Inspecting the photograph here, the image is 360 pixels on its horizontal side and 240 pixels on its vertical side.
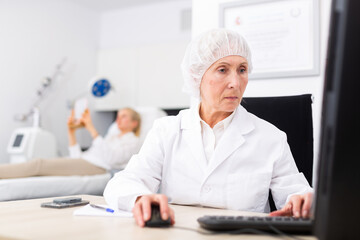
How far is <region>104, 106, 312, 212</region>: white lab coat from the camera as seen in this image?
4.10ft

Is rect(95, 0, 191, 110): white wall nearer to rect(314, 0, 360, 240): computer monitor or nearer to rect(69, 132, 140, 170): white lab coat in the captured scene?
rect(69, 132, 140, 170): white lab coat

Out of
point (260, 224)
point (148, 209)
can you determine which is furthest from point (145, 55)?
point (260, 224)

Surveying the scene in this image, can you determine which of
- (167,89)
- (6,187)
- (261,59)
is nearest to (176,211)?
(261,59)

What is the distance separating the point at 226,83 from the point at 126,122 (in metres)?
2.28

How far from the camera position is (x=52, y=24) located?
4227 mm

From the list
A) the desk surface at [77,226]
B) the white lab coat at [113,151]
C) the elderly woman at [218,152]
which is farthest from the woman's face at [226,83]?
the white lab coat at [113,151]

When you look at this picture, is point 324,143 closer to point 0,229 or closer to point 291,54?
point 0,229

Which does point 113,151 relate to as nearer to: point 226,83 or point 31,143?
point 31,143

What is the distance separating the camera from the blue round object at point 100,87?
3855 millimetres

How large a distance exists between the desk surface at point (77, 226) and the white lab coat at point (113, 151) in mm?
2215

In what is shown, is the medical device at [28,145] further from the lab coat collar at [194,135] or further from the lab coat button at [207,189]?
the lab coat button at [207,189]

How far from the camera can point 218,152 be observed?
1285 mm

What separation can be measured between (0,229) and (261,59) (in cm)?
161

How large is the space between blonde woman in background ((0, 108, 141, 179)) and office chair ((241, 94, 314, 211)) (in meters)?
1.79
